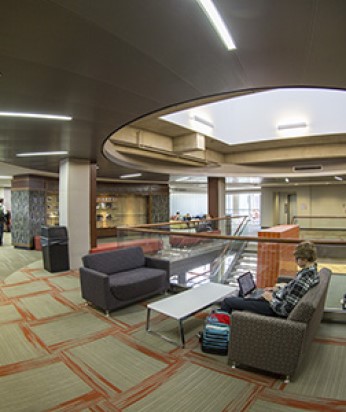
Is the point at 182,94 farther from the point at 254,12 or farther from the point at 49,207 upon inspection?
the point at 49,207

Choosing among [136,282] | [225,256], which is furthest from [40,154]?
[225,256]

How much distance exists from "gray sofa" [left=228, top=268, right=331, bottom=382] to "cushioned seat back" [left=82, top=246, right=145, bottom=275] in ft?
8.82

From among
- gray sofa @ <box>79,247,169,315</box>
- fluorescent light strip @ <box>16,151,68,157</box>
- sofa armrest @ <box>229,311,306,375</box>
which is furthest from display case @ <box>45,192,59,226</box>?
sofa armrest @ <box>229,311,306,375</box>

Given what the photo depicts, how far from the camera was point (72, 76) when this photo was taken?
2799mm

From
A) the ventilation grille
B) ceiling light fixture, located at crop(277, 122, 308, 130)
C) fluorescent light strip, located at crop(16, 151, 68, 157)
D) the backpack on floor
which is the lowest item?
the backpack on floor

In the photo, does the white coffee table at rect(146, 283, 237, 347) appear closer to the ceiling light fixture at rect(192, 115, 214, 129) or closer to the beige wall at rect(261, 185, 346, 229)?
the ceiling light fixture at rect(192, 115, 214, 129)

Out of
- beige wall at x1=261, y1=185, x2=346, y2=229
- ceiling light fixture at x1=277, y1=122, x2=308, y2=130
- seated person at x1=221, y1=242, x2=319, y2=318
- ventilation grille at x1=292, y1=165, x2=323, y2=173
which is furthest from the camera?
beige wall at x1=261, y1=185, x2=346, y2=229

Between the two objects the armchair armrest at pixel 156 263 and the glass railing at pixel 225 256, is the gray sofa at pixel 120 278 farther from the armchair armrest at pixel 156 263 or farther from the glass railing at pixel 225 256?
the glass railing at pixel 225 256

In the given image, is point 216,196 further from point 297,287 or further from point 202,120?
point 297,287

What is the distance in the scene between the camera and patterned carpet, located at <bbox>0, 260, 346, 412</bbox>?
7.81ft

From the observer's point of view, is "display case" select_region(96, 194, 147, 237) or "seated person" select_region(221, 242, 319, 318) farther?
"display case" select_region(96, 194, 147, 237)

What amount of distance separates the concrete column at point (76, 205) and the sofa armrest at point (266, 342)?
5842 mm

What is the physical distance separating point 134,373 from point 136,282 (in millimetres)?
1730

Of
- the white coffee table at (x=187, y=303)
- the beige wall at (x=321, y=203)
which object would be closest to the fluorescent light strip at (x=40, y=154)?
the white coffee table at (x=187, y=303)
